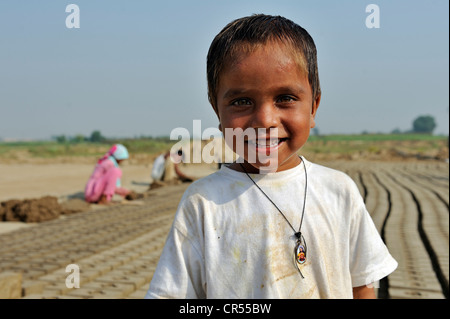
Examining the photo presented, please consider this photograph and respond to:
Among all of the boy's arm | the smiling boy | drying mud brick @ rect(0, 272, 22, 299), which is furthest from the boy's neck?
drying mud brick @ rect(0, 272, 22, 299)

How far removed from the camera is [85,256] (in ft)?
16.1

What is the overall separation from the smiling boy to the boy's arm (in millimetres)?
73

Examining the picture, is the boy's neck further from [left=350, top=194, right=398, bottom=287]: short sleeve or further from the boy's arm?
the boy's arm

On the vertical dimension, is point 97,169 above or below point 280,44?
below

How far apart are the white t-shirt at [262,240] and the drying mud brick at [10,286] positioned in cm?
275

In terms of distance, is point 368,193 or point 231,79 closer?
point 231,79

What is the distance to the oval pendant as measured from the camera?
1.26 metres

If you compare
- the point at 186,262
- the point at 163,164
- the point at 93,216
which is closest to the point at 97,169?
the point at 93,216

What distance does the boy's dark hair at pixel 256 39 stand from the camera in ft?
4.01

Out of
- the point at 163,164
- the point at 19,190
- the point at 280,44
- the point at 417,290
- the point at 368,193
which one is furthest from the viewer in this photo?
the point at 163,164

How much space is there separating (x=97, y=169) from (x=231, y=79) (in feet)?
28.1

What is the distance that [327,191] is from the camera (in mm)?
1343

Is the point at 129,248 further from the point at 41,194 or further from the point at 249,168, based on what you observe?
the point at 41,194
